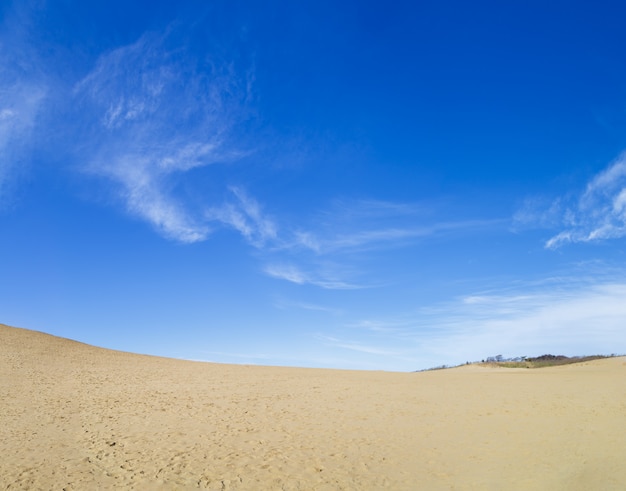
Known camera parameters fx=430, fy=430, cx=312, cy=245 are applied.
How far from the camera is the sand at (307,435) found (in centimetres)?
1373

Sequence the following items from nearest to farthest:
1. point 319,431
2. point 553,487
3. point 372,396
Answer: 1. point 553,487
2. point 319,431
3. point 372,396

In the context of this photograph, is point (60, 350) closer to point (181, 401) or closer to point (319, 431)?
point (181, 401)

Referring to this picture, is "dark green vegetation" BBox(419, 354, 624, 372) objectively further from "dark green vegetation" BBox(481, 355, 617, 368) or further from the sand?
the sand

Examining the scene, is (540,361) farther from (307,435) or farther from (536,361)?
(307,435)

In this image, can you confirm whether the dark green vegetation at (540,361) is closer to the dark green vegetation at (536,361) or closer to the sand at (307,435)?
the dark green vegetation at (536,361)

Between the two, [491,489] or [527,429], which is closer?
[491,489]

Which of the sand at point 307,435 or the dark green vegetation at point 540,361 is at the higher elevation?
the dark green vegetation at point 540,361

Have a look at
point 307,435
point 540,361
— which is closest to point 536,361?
point 540,361

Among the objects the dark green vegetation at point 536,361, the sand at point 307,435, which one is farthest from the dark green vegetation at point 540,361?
the sand at point 307,435

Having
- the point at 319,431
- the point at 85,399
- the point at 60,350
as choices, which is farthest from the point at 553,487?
the point at 60,350

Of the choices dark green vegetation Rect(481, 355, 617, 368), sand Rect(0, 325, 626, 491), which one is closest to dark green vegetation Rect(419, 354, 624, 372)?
dark green vegetation Rect(481, 355, 617, 368)

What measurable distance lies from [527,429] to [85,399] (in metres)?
25.1

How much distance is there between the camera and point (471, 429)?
1995cm

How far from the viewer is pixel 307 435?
1878 cm
